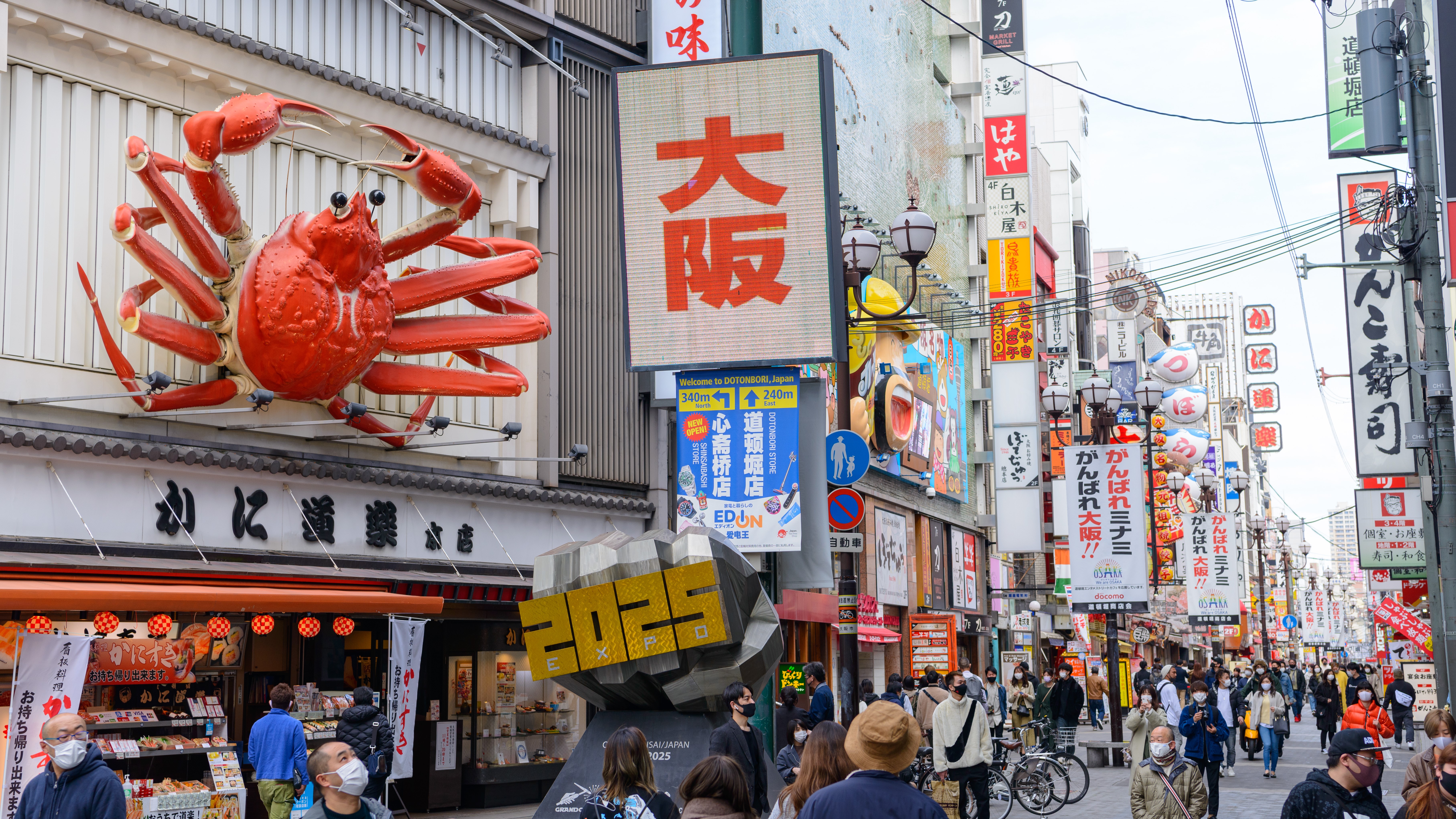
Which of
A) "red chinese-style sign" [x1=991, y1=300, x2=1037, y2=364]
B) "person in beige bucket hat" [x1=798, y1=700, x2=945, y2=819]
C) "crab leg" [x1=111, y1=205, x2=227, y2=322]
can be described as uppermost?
"red chinese-style sign" [x1=991, y1=300, x2=1037, y2=364]

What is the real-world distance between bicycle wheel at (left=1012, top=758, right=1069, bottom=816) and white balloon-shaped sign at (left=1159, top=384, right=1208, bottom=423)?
135ft

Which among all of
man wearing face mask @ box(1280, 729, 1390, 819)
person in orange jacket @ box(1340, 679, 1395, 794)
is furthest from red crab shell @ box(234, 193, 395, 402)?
person in orange jacket @ box(1340, 679, 1395, 794)

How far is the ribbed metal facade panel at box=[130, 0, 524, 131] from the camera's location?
17719 millimetres

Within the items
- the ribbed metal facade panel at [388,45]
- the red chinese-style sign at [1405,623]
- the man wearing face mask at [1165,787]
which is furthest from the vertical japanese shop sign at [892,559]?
the man wearing face mask at [1165,787]

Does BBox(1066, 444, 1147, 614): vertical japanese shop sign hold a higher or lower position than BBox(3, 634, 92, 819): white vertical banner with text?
higher

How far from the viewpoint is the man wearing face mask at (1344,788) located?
23.8ft

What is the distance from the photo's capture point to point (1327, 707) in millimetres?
29969

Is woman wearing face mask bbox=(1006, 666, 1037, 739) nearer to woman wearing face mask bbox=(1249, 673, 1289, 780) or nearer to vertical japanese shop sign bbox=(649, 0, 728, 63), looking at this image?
woman wearing face mask bbox=(1249, 673, 1289, 780)

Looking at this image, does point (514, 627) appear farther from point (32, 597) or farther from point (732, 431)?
point (32, 597)

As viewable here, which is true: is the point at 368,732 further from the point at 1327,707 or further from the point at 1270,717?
the point at 1327,707

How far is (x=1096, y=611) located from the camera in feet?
91.5

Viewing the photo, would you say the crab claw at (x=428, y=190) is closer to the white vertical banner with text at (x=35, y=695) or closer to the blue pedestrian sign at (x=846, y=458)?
the blue pedestrian sign at (x=846, y=458)

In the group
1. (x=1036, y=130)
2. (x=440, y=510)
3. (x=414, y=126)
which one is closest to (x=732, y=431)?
(x=440, y=510)

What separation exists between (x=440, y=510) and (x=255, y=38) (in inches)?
253
